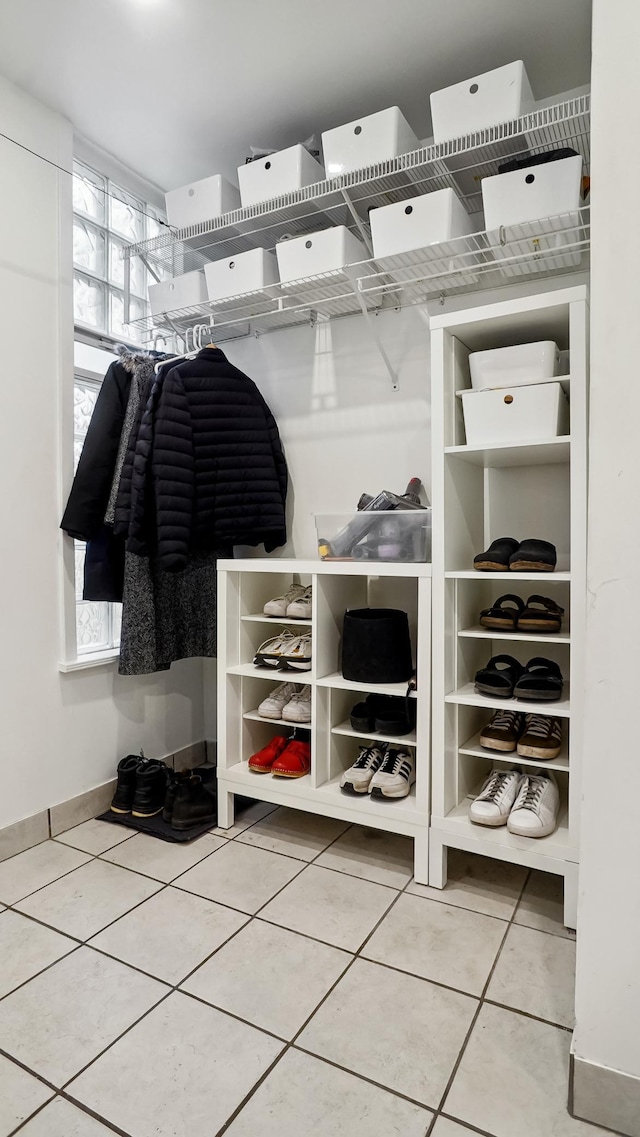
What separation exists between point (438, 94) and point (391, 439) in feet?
3.25

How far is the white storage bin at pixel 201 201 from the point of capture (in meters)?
2.12

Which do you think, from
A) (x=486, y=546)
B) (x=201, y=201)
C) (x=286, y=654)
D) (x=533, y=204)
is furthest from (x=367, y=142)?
(x=286, y=654)

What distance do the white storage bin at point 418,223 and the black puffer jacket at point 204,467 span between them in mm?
716

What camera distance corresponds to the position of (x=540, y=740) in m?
1.63

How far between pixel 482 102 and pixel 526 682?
60.8 inches

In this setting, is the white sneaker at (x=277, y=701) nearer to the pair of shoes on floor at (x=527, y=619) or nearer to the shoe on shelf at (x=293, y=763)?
the shoe on shelf at (x=293, y=763)

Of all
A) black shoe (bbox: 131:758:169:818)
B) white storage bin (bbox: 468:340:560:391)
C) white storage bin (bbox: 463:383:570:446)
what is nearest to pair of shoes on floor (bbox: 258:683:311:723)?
black shoe (bbox: 131:758:169:818)

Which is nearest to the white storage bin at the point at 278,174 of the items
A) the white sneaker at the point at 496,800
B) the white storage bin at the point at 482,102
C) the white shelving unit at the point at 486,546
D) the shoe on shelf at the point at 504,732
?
the white storage bin at the point at 482,102

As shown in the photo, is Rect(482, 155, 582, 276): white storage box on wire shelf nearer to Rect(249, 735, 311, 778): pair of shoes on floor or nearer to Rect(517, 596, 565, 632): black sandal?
Rect(517, 596, 565, 632): black sandal

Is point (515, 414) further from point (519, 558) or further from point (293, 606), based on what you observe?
point (293, 606)

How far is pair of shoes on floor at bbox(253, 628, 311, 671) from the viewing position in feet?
6.52

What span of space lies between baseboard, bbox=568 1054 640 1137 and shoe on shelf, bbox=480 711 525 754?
2.34ft

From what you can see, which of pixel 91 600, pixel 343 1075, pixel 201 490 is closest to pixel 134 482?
pixel 201 490

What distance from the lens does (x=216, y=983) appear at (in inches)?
52.7
